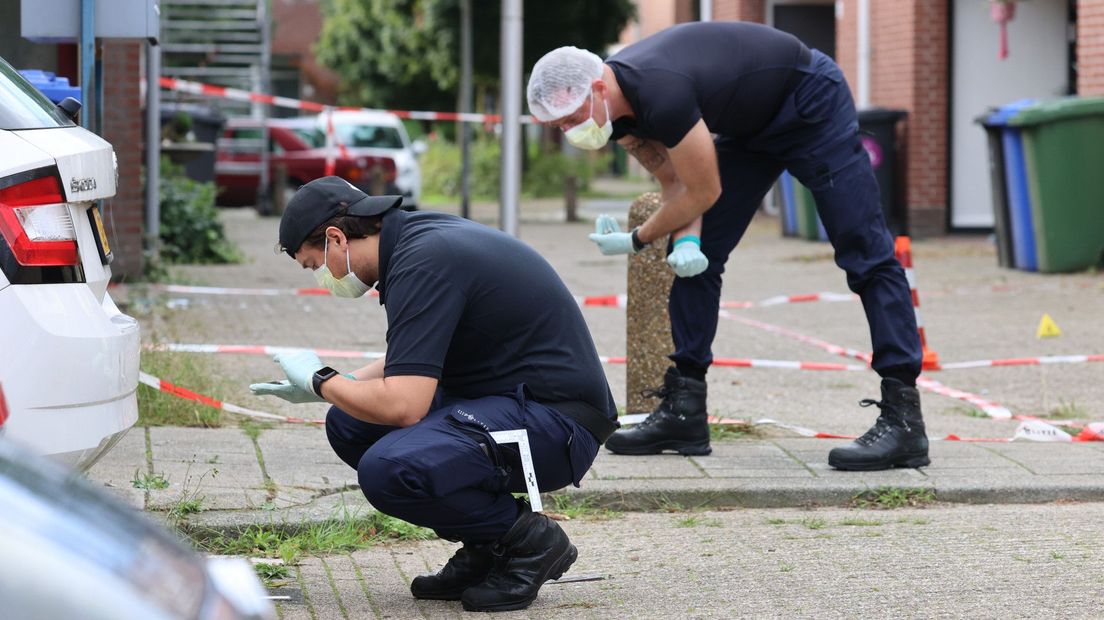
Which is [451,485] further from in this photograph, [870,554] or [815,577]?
[870,554]

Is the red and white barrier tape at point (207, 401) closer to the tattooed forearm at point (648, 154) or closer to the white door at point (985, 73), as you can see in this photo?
the tattooed forearm at point (648, 154)

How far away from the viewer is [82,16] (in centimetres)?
626

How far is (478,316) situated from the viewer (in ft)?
13.1

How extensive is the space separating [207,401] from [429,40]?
24304 millimetres

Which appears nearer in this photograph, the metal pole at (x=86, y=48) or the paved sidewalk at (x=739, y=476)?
the paved sidewalk at (x=739, y=476)

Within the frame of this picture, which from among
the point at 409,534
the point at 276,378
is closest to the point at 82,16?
the point at 276,378

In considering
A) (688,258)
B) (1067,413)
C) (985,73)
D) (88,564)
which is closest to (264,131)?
(985,73)

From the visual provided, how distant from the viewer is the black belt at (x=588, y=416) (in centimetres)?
410

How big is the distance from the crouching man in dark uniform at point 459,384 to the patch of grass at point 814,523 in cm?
109

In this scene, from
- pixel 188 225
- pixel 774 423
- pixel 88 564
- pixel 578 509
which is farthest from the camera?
pixel 188 225

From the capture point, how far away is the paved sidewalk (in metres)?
4.25

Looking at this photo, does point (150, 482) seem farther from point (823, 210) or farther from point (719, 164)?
point (823, 210)

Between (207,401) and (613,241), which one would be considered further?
(207,401)

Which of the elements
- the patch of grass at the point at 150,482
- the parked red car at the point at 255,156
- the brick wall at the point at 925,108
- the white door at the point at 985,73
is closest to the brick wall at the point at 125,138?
the patch of grass at the point at 150,482
